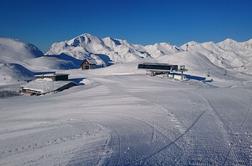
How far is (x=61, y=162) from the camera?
1304 cm

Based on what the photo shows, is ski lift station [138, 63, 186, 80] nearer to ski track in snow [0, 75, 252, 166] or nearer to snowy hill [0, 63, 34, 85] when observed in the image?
snowy hill [0, 63, 34, 85]

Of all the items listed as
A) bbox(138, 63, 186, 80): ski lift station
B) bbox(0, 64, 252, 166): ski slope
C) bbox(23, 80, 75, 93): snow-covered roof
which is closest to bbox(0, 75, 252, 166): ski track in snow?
bbox(0, 64, 252, 166): ski slope

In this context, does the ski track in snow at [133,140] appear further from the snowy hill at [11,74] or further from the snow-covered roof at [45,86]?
the snowy hill at [11,74]

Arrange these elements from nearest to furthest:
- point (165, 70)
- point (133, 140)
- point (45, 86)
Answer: point (133, 140), point (45, 86), point (165, 70)

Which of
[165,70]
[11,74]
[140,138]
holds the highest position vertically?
[165,70]

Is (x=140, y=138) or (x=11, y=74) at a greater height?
(x=140, y=138)

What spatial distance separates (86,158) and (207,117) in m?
12.4

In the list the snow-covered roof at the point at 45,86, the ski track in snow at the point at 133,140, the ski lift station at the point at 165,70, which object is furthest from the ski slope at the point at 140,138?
the ski lift station at the point at 165,70

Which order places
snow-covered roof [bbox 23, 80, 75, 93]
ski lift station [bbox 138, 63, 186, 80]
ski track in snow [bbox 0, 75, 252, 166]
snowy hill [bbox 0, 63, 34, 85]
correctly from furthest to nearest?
1. snowy hill [bbox 0, 63, 34, 85]
2. ski lift station [bbox 138, 63, 186, 80]
3. snow-covered roof [bbox 23, 80, 75, 93]
4. ski track in snow [bbox 0, 75, 252, 166]

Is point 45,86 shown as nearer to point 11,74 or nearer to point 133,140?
point 11,74

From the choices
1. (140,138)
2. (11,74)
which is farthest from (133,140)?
(11,74)

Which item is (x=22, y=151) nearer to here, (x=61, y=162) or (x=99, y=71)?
(x=61, y=162)

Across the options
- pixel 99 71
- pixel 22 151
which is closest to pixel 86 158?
pixel 22 151

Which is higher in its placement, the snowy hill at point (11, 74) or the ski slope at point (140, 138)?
the ski slope at point (140, 138)
